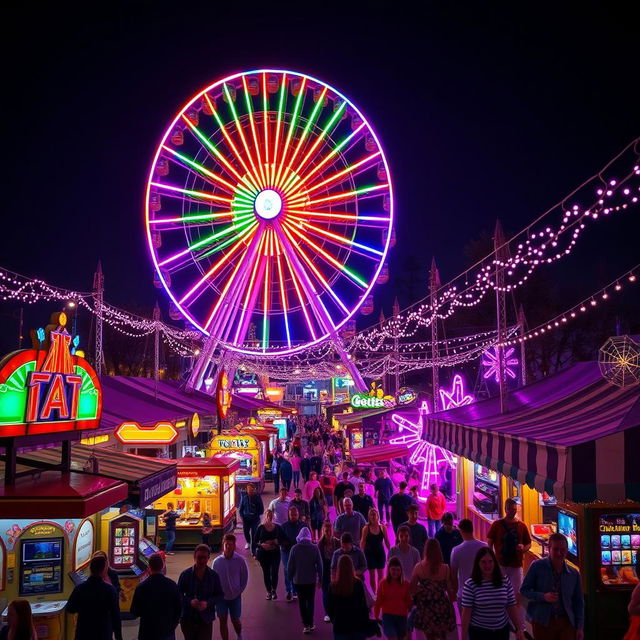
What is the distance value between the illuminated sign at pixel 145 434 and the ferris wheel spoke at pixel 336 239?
1105 centimetres

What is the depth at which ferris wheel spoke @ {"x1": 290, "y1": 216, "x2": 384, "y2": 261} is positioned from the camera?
25148 millimetres

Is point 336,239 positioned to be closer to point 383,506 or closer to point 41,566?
point 383,506

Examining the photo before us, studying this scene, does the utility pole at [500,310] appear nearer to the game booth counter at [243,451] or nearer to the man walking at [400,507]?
the man walking at [400,507]

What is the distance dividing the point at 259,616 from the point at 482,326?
4191cm

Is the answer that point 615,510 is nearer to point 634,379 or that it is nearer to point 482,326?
point 634,379

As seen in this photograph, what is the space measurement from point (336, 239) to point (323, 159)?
3.00 m

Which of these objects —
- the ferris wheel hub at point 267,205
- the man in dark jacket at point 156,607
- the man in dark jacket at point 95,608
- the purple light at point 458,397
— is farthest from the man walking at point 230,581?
the ferris wheel hub at point 267,205

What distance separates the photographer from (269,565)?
32.9 feet

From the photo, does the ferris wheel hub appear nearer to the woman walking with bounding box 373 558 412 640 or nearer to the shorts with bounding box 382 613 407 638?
the woman walking with bounding box 373 558 412 640

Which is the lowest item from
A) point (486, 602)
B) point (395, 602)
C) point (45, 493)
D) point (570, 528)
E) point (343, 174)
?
point (395, 602)

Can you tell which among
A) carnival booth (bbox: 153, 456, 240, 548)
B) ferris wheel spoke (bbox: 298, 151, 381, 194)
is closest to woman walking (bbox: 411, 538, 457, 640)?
carnival booth (bbox: 153, 456, 240, 548)

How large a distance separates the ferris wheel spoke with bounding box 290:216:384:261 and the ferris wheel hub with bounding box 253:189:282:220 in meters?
0.78

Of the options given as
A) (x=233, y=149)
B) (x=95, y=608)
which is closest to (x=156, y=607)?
(x=95, y=608)

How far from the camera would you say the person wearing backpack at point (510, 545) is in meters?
8.42
